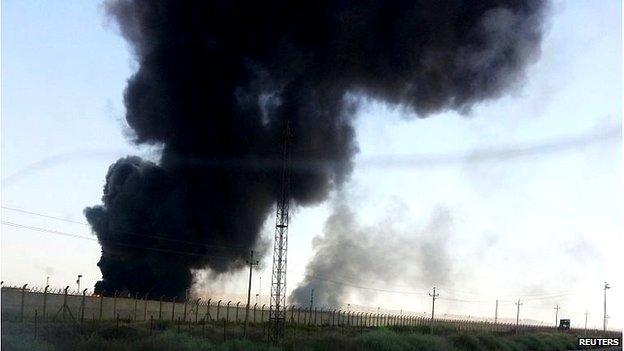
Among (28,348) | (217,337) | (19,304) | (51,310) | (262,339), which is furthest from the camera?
(51,310)

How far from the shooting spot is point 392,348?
44.7 m

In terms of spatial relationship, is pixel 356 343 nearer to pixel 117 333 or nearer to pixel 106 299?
pixel 117 333

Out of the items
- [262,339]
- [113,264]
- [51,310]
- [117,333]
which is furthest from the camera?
[113,264]

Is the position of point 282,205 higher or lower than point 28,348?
higher

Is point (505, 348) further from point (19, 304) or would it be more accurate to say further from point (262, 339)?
point (19, 304)

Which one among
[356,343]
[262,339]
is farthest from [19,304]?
[356,343]

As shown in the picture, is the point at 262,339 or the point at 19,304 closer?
the point at 262,339

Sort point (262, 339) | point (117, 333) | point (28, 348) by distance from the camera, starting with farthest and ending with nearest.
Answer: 1. point (262, 339)
2. point (117, 333)
3. point (28, 348)

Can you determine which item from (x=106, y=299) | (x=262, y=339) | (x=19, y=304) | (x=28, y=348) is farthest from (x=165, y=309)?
(x=28, y=348)

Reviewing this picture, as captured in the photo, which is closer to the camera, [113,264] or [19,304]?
[19,304]

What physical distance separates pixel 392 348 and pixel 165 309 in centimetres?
2494

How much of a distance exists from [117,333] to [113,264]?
42.2 m

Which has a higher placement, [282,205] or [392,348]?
[282,205]

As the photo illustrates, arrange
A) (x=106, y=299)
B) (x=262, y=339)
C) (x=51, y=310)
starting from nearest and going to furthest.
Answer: (x=262, y=339) → (x=51, y=310) → (x=106, y=299)
